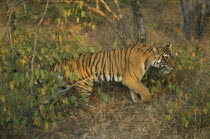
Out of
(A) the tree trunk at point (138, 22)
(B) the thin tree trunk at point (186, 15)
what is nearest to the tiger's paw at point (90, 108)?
(A) the tree trunk at point (138, 22)

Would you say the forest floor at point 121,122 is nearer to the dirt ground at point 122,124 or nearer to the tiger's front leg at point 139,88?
the dirt ground at point 122,124

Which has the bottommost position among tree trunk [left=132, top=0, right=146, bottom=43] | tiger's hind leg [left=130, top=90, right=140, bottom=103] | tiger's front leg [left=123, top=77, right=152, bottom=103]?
tiger's hind leg [left=130, top=90, right=140, bottom=103]

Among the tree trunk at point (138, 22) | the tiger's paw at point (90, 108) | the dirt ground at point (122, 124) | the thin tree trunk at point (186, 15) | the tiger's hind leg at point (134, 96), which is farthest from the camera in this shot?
the thin tree trunk at point (186, 15)

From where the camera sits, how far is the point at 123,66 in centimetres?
570

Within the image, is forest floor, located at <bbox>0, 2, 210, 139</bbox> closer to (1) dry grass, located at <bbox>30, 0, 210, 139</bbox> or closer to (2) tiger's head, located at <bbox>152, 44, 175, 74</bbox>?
(1) dry grass, located at <bbox>30, 0, 210, 139</bbox>

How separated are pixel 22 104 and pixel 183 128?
8.18 ft

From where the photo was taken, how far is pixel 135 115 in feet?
16.6

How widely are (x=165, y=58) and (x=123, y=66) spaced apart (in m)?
0.77

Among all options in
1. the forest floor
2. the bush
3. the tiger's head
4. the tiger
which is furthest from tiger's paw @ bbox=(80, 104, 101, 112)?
the tiger's head

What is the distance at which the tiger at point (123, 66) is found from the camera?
18.2 ft

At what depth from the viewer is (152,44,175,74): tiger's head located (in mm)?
5516

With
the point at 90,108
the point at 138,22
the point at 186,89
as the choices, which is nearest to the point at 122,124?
the point at 90,108

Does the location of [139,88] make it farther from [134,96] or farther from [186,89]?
[186,89]

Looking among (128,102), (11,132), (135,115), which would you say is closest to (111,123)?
(135,115)
